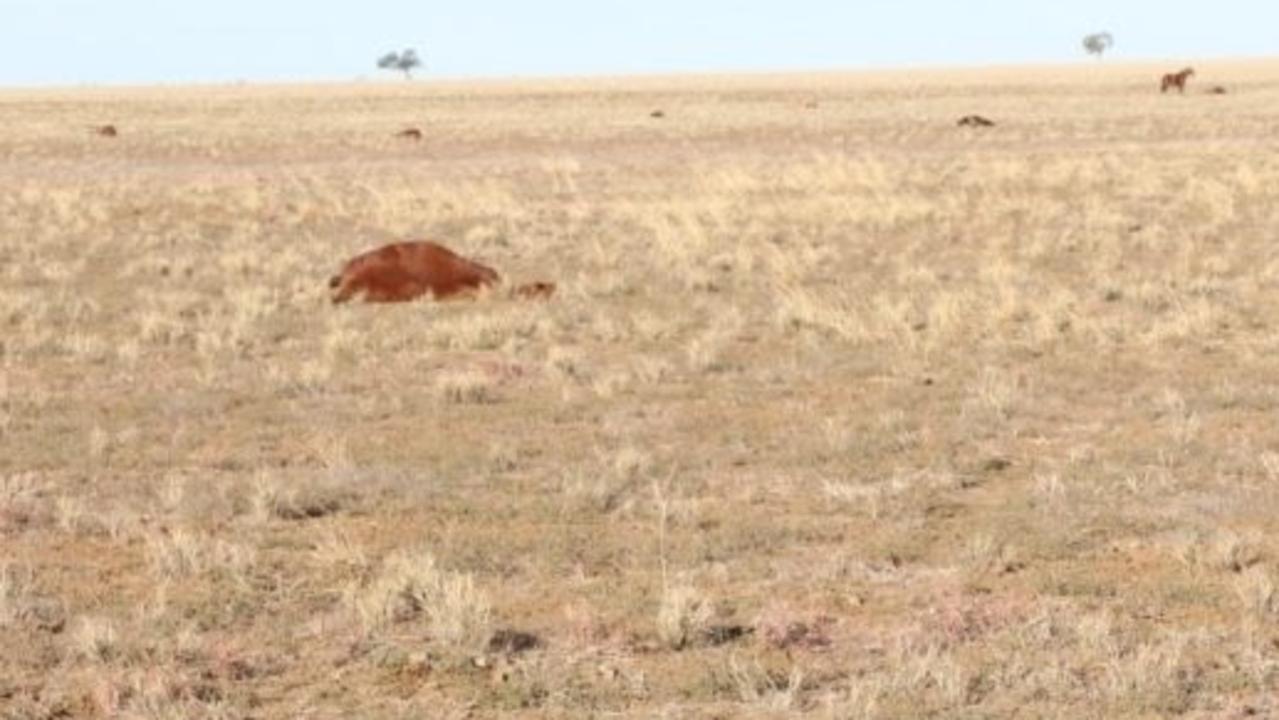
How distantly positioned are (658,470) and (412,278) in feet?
24.5

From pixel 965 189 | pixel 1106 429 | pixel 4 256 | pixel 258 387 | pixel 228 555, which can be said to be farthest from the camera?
pixel 965 189

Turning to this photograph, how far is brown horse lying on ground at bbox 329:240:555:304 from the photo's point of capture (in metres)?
16.0

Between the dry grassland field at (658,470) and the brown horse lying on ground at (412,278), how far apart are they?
41 centimetres

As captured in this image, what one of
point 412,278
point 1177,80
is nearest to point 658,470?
point 412,278

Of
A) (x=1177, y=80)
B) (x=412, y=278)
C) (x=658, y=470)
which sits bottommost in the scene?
(x=1177, y=80)

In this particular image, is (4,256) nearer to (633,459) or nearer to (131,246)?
(131,246)

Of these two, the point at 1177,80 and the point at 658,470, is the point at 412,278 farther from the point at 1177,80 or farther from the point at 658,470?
the point at 1177,80

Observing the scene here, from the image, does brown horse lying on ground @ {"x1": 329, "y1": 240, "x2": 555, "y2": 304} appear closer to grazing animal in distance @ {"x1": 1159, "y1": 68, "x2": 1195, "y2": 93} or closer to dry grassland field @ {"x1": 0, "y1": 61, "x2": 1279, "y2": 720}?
dry grassland field @ {"x1": 0, "y1": 61, "x2": 1279, "y2": 720}

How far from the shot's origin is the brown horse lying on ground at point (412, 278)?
16.0m

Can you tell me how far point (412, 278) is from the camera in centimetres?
1614

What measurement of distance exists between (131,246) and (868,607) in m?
16.1

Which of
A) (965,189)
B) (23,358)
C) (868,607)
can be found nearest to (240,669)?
(868,607)

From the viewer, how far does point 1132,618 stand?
645cm

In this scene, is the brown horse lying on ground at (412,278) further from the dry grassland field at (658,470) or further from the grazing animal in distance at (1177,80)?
the grazing animal in distance at (1177,80)
